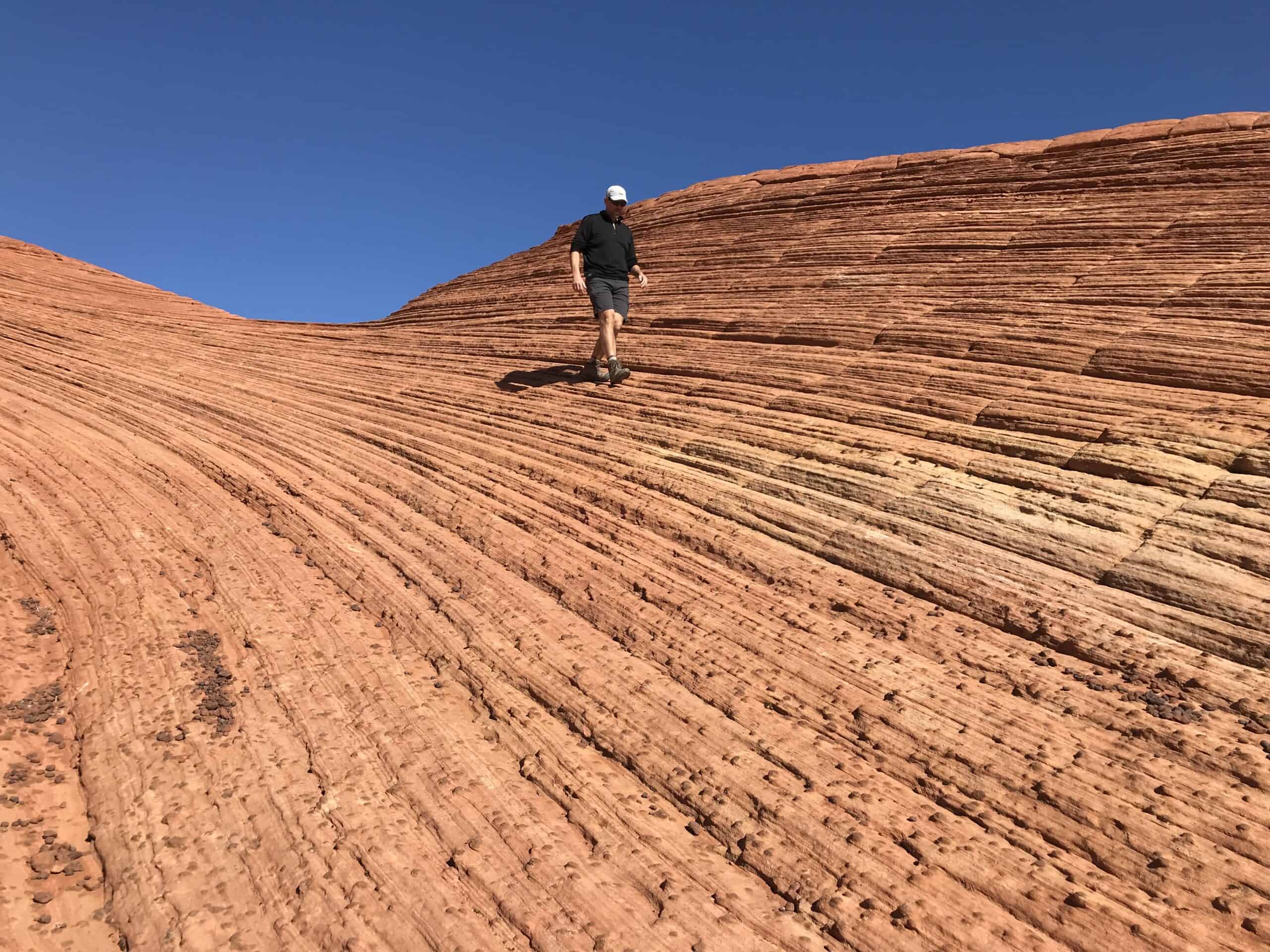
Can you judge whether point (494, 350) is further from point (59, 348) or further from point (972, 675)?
point (972, 675)

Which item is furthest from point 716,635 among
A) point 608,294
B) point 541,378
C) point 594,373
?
point 541,378

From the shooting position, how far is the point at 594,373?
851 centimetres

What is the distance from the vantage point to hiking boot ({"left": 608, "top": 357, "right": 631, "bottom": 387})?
808cm

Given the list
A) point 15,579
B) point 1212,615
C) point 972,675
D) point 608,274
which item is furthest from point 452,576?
point 608,274

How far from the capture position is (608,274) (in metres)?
8.30

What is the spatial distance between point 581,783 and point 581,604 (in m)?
1.39

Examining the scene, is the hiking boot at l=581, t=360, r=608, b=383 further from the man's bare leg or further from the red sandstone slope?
the red sandstone slope

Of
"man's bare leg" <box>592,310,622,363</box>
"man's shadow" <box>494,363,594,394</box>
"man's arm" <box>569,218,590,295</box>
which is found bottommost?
"man's shadow" <box>494,363,594,394</box>

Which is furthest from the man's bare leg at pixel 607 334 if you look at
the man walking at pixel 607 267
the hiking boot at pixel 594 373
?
the hiking boot at pixel 594 373

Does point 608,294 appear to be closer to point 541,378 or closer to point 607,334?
point 607,334

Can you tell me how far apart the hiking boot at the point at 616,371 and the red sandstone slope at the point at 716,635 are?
204 millimetres

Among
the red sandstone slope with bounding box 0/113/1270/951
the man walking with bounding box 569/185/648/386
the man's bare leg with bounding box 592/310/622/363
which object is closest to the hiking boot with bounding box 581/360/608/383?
the man walking with bounding box 569/185/648/386

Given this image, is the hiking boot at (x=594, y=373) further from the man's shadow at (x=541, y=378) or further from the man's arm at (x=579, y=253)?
the man's arm at (x=579, y=253)

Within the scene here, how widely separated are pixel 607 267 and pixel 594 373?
1073 millimetres
